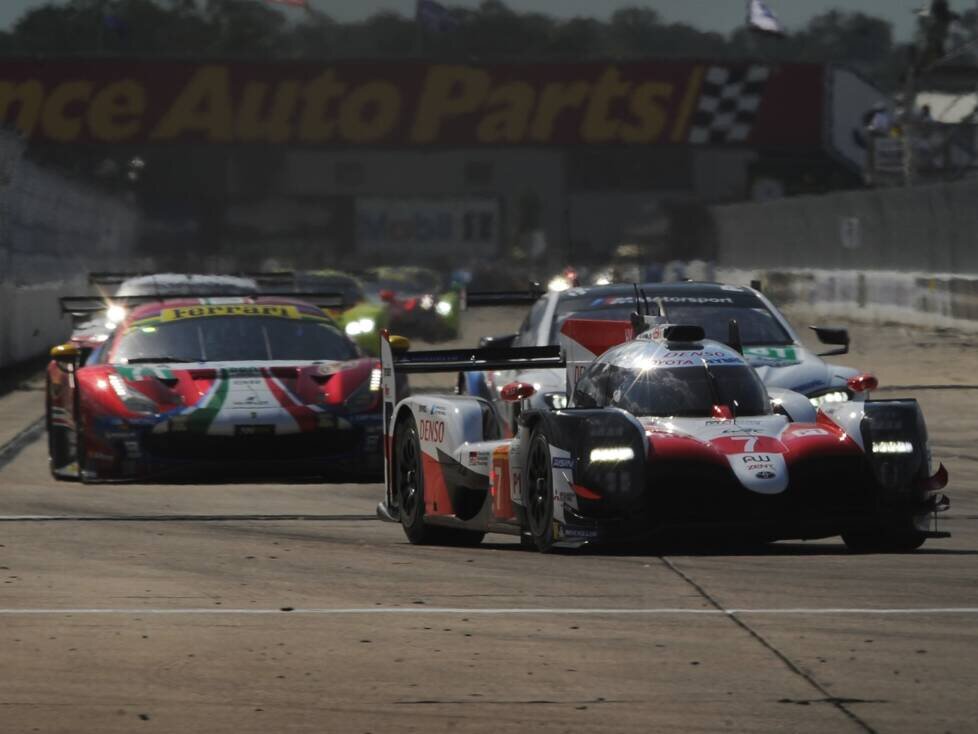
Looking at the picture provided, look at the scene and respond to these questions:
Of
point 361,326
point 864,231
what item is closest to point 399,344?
point 361,326

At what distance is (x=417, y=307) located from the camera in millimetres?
36625

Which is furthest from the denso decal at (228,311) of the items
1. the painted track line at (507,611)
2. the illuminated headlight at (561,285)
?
the painted track line at (507,611)

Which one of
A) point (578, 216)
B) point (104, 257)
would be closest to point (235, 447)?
point (104, 257)

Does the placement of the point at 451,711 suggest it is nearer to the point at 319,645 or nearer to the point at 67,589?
the point at 319,645

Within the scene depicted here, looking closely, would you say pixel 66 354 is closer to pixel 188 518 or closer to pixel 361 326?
pixel 188 518

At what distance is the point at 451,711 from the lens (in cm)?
618

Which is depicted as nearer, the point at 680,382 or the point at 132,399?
the point at 680,382

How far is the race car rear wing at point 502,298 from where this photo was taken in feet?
49.7

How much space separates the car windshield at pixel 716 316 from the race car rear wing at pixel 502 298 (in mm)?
510

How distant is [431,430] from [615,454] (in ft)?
5.22

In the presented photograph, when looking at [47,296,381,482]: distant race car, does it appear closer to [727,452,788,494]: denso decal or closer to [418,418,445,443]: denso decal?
Answer: [418,418,445,443]: denso decal

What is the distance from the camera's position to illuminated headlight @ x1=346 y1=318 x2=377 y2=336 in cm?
2766

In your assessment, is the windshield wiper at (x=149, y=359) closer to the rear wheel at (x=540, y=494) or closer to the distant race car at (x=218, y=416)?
the distant race car at (x=218, y=416)

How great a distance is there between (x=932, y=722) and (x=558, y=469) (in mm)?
A: 3724
